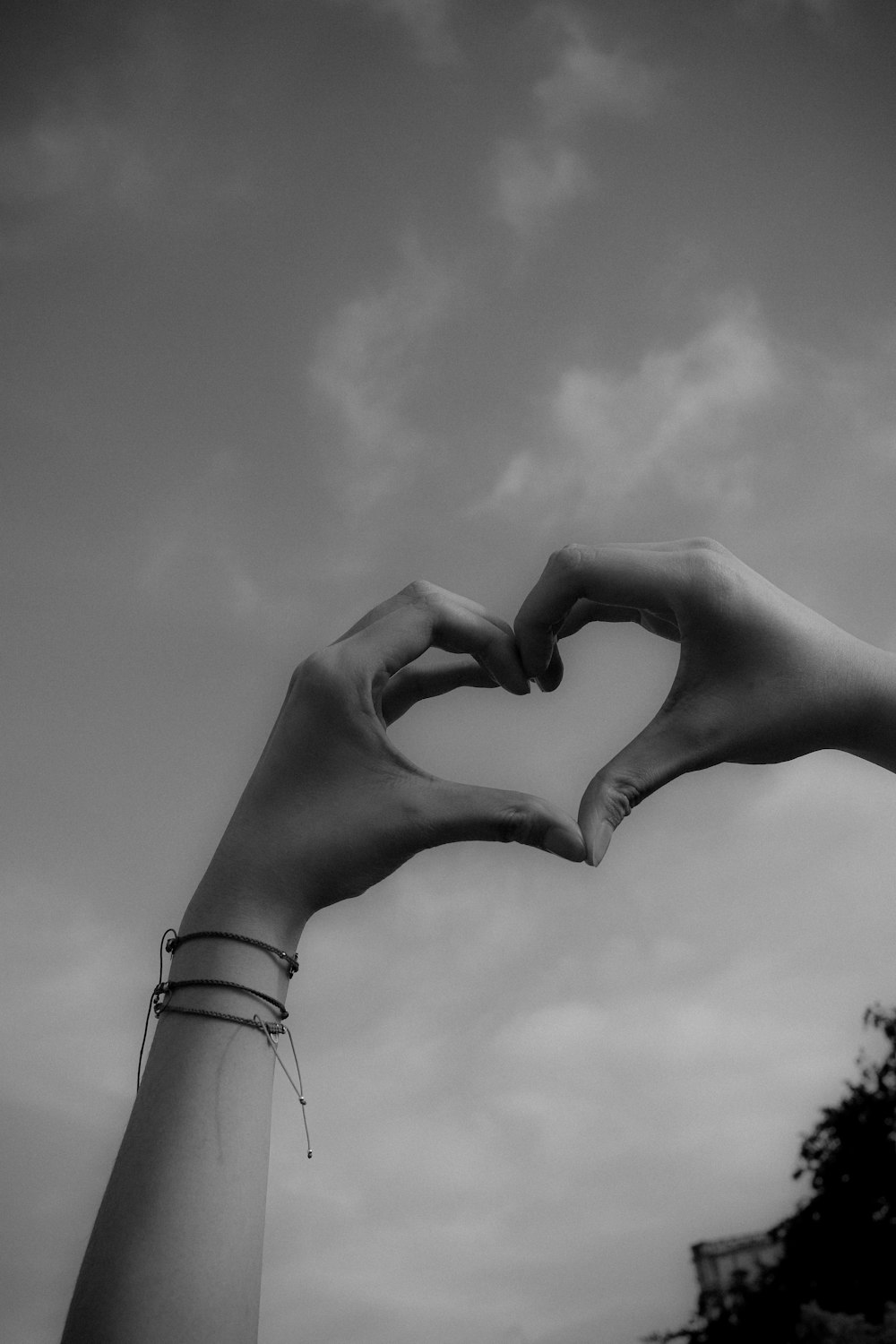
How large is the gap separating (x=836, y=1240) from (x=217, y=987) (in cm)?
2501

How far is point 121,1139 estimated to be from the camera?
2.09 meters

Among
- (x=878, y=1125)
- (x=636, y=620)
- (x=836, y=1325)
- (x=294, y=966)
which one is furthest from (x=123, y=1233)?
(x=878, y=1125)

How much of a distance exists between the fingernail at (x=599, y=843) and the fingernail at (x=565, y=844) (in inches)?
1.0

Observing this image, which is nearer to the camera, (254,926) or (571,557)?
(254,926)

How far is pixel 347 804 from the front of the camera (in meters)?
2.54

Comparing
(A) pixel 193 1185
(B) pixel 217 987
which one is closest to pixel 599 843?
(B) pixel 217 987

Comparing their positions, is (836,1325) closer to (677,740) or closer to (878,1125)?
(878,1125)

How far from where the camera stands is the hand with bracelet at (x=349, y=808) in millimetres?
1907

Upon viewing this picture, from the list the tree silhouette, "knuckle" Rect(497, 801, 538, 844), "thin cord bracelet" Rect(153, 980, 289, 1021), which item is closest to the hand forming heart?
"knuckle" Rect(497, 801, 538, 844)

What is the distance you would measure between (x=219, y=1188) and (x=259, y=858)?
0.72 meters

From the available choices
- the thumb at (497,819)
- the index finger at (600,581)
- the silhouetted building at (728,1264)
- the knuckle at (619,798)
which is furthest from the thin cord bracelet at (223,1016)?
the silhouetted building at (728,1264)

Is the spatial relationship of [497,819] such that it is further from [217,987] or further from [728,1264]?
[728,1264]

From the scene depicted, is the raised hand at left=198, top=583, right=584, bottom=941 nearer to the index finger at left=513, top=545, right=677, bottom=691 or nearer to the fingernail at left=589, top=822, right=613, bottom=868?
the fingernail at left=589, top=822, right=613, bottom=868

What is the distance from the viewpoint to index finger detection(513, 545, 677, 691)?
2865 mm
